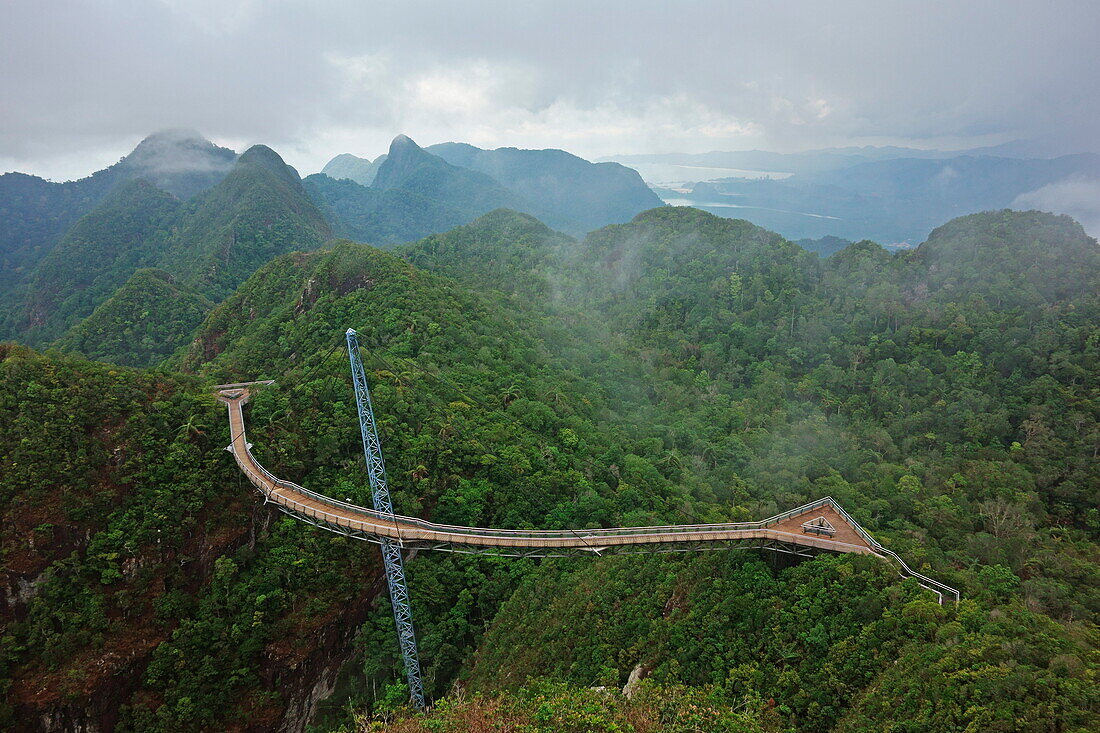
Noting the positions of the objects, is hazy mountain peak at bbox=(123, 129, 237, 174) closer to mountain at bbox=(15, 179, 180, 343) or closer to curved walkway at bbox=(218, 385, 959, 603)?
mountain at bbox=(15, 179, 180, 343)

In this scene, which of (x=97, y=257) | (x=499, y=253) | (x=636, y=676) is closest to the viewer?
(x=636, y=676)

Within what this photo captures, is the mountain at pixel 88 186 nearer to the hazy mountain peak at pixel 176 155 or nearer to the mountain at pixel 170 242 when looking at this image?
the hazy mountain peak at pixel 176 155

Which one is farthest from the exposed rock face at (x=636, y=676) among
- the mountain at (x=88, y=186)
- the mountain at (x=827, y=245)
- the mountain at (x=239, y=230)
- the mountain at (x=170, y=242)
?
the mountain at (x=88, y=186)

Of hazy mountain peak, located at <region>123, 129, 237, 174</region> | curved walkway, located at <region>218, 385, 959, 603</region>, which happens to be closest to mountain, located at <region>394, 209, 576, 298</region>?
curved walkway, located at <region>218, 385, 959, 603</region>

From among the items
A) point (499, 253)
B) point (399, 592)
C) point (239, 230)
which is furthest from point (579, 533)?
point (239, 230)

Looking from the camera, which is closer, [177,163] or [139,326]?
[139,326]

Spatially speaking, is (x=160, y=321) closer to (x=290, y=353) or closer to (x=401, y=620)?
(x=290, y=353)

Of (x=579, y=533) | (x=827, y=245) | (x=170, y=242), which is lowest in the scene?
(x=579, y=533)

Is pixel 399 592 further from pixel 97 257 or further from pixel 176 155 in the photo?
pixel 176 155
